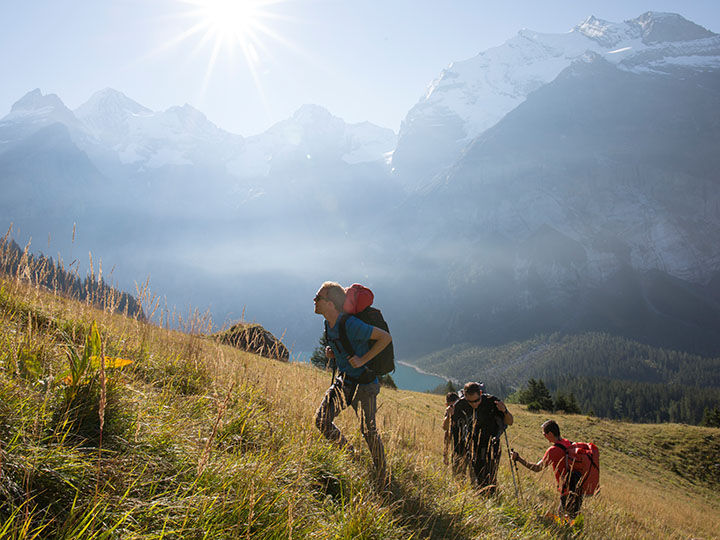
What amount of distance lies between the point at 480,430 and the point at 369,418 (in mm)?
2251

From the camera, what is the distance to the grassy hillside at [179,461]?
1.75 m

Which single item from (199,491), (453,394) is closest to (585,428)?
(453,394)

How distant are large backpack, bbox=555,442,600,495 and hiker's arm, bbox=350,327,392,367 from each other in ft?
12.7

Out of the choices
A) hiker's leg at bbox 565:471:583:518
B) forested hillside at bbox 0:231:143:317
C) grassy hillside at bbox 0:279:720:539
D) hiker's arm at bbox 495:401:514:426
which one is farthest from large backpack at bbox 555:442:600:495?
forested hillside at bbox 0:231:143:317

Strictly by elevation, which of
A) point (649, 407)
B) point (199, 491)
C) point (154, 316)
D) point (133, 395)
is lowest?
point (649, 407)

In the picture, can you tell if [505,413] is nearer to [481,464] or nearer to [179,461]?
[481,464]

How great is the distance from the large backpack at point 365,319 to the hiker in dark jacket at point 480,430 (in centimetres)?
210

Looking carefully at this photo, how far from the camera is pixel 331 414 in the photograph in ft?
13.3

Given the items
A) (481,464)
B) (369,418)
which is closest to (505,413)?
(481,464)

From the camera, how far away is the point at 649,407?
124875mm

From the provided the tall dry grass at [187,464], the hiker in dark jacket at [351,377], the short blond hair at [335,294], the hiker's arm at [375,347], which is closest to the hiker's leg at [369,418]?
the hiker in dark jacket at [351,377]

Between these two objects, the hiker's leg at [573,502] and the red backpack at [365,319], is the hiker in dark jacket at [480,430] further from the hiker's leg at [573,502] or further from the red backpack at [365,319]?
the red backpack at [365,319]

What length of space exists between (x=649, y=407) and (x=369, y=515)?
16688 cm

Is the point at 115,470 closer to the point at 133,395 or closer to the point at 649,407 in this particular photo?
the point at 133,395
